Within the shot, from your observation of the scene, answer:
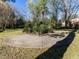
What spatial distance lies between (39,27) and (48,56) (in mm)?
11925

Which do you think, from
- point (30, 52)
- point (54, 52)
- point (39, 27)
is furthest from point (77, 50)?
point (39, 27)

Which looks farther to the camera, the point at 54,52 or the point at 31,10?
the point at 31,10

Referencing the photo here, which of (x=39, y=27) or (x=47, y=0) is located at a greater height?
(x=47, y=0)

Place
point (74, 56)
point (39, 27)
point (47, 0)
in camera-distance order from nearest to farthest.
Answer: point (74, 56), point (39, 27), point (47, 0)

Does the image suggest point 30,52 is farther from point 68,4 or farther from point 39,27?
point 68,4

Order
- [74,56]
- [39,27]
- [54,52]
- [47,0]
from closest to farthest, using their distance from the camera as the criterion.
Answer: [74,56] → [54,52] → [39,27] → [47,0]

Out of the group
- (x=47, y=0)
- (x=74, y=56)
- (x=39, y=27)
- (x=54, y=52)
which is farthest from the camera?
(x=47, y=0)

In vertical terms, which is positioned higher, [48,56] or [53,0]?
[53,0]

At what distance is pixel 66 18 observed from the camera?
3641cm

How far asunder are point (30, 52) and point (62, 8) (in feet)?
87.8

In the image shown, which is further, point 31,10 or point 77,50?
point 31,10

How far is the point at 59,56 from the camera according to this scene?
901 cm

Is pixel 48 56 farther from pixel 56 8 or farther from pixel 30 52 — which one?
pixel 56 8

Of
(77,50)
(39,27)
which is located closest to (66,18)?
(39,27)
